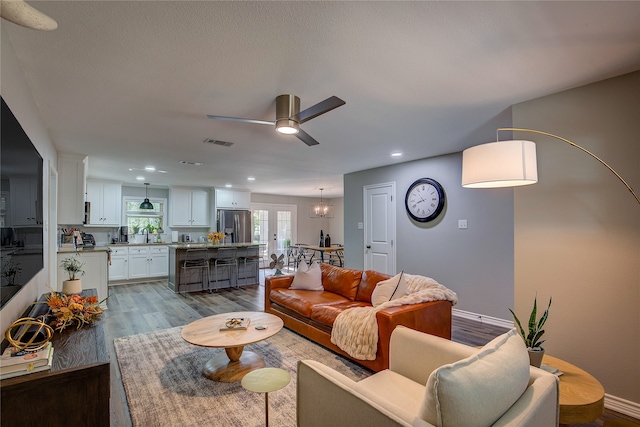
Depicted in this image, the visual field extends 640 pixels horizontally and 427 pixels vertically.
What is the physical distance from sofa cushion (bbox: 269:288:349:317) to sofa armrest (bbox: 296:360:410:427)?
1.97 m

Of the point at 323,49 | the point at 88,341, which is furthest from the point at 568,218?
the point at 88,341

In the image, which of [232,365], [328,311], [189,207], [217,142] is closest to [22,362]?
[232,365]

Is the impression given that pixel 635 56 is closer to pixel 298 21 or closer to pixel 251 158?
pixel 298 21

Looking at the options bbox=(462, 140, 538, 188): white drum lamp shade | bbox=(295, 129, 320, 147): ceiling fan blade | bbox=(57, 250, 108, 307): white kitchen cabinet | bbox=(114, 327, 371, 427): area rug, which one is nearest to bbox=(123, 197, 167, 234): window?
bbox=(57, 250, 108, 307): white kitchen cabinet

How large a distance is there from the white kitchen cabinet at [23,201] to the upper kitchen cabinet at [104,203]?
5344mm

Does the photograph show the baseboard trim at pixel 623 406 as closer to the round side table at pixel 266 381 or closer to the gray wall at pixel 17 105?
the round side table at pixel 266 381

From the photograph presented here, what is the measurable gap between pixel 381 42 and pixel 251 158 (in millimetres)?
3321

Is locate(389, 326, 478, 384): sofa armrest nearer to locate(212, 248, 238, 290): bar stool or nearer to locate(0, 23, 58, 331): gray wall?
locate(0, 23, 58, 331): gray wall

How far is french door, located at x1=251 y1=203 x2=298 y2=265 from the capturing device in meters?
9.70

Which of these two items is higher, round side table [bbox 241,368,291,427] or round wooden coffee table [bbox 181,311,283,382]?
round side table [bbox 241,368,291,427]

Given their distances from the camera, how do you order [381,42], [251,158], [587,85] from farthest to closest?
[251,158], [587,85], [381,42]

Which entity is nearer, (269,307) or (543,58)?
(543,58)

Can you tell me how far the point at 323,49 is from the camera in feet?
5.95

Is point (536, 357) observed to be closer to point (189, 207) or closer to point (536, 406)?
point (536, 406)
